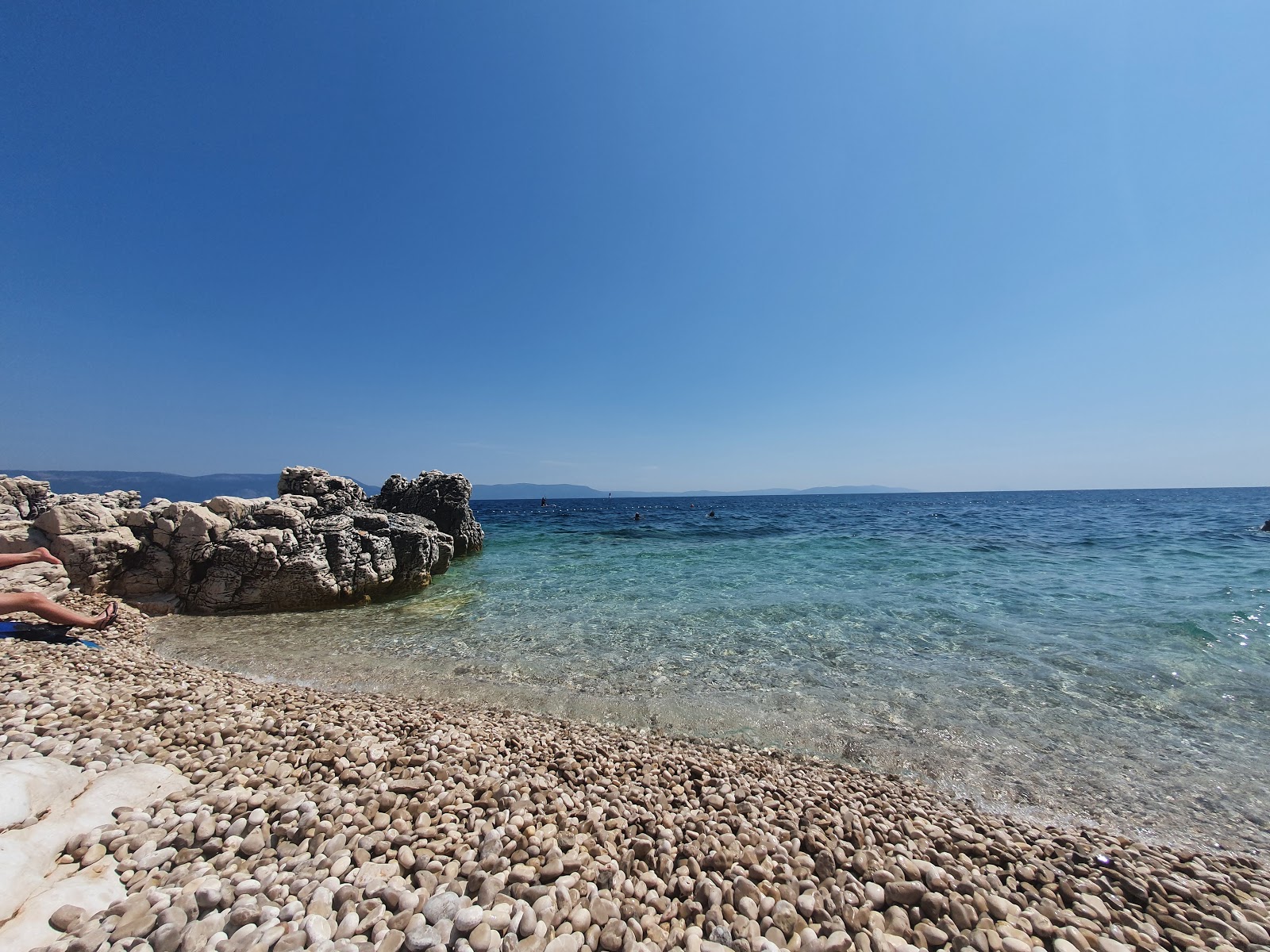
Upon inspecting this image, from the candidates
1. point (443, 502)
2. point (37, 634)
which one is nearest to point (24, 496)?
point (37, 634)

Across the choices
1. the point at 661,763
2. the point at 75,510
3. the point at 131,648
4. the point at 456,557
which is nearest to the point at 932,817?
the point at 661,763

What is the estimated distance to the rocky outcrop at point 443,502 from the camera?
2773 centimetres

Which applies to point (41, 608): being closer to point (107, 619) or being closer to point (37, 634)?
point (37, 634)

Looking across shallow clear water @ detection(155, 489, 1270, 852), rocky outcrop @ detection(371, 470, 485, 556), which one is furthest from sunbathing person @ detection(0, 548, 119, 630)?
rocky outcrop @ detection(371, 470, 485, 556)

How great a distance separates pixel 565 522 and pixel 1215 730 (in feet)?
149

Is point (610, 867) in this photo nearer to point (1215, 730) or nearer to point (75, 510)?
point (1215, 730)

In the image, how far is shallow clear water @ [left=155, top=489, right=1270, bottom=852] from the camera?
18.6 ft

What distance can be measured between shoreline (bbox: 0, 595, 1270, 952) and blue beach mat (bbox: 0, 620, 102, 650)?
3.23 m

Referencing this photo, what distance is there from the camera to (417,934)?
9.05ft

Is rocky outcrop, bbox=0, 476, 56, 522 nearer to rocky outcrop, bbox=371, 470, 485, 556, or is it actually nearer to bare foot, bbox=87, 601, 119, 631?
bare foot, bbox=87, 601, 119, 631

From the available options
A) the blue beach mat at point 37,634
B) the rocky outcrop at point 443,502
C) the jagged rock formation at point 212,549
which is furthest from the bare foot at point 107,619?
the rocky outcrop at point 443,502

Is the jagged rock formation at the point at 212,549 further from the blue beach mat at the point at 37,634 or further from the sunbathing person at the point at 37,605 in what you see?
the blue beach mat at the point at 37,634

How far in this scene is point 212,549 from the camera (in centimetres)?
1270

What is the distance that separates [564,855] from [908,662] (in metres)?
7.98
